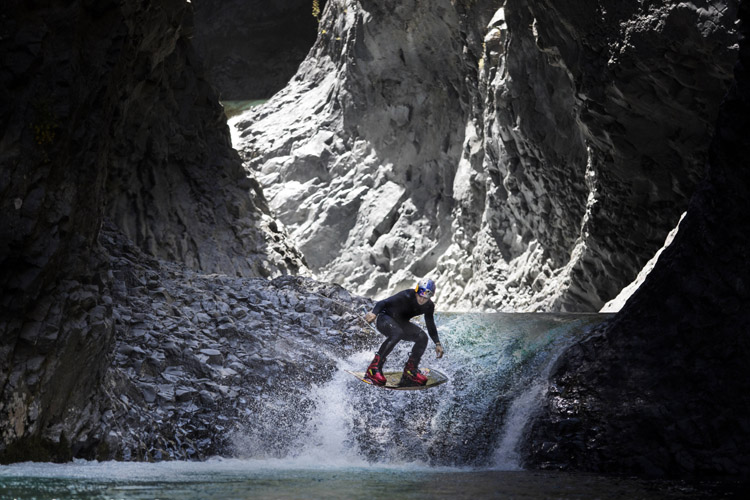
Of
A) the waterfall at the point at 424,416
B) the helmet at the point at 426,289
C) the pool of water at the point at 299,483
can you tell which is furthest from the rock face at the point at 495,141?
the pool of water at the point at 299,483

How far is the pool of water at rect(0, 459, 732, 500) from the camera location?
8203 millimetres

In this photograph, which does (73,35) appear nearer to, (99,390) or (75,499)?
(99,390)

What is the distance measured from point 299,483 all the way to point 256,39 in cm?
4521

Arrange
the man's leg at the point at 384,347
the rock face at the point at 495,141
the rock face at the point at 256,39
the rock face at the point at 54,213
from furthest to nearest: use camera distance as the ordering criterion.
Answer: the rock face at the point at 256,39 → the rock face at the point at 495,141 → the man's leg at the point at 384,347 → the rock face at the point at 54,213

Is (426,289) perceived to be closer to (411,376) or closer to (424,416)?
(411,376)

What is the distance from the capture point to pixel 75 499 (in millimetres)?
7605

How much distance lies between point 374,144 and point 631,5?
2223 centimetres

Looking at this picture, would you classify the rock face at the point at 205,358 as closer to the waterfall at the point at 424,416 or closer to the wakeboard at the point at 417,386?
the waterfall at the point at 424,416

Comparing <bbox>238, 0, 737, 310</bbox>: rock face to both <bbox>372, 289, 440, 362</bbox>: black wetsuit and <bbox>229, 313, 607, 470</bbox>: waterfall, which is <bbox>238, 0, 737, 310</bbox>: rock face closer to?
<bbox>229, 313, 607, 470</bbox>: waterfall

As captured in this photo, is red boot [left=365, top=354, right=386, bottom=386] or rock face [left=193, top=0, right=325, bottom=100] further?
rock face [left=193, top=0, right=325, bottom=100]

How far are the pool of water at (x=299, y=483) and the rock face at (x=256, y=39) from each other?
42.0 metres

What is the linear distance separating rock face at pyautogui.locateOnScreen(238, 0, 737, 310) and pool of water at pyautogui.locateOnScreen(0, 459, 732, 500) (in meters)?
10.2

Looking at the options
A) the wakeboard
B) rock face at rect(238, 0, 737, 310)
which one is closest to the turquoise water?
the wakeboard

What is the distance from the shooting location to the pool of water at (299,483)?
8.20 metres
